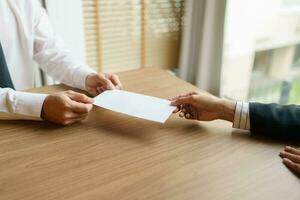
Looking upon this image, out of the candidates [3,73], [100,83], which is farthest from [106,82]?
[3,73]

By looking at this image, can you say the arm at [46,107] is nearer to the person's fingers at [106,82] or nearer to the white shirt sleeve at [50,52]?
the person's fingers at [106,82]

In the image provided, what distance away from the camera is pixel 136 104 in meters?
0.97

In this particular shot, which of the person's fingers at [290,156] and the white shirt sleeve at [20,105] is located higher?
the white shirt sleeve at [20,105]

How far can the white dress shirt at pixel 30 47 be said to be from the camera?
3.98 feet

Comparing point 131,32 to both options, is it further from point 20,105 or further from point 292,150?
point 292,150

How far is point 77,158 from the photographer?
0.74 m

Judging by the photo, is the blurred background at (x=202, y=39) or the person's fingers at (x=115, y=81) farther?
the blurred background at (x=202, y=39)

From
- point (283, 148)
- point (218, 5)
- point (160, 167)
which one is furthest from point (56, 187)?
point (218, 5)

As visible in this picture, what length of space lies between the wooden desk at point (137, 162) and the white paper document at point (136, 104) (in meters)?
0.03

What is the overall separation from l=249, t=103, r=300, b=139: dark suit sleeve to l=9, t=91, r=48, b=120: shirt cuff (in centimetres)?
61

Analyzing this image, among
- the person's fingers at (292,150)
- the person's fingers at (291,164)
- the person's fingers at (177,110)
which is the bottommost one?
the person's fingers at (291,164)

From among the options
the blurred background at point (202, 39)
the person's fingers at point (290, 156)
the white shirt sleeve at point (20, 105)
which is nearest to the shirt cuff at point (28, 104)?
the white shirt sleeve at point (20, 105)

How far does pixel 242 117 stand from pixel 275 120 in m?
0.09

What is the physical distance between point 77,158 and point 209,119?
410 millimetres
